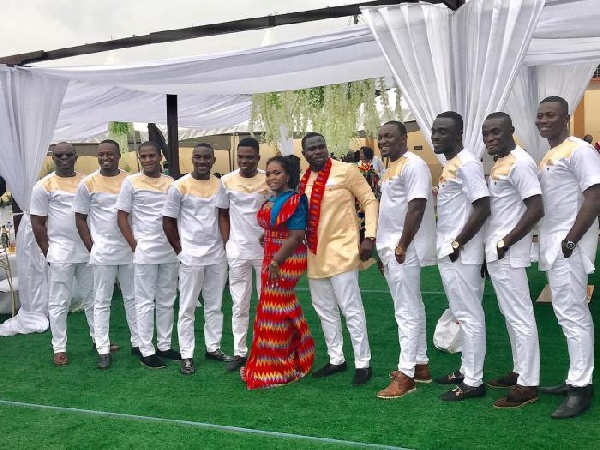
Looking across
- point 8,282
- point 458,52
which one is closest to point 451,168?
point 458,52

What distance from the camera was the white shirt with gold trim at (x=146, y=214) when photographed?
18.1ft

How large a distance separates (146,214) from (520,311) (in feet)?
9.62

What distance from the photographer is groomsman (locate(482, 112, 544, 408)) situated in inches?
162

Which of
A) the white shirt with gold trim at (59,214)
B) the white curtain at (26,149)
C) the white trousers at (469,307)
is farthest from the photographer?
the white curtain at (26,149)

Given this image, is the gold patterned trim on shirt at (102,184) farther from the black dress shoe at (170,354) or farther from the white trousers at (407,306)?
the white trousers at (407,306)

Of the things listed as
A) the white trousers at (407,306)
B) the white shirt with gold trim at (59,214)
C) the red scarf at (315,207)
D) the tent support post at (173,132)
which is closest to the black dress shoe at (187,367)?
the white shirt with gold trim at (59,214)

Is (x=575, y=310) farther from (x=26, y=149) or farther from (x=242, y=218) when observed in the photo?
(x=26, y=149)

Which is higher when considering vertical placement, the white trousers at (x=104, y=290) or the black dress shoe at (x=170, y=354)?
the white trousers at (x=104, y=290)

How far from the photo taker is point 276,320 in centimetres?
509

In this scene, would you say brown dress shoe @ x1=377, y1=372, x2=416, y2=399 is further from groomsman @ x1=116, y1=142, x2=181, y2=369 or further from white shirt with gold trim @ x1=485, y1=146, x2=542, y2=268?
groomsman @ x1=116, y1=142, x2=181, y2=369

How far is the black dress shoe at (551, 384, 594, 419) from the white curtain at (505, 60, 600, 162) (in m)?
4.36

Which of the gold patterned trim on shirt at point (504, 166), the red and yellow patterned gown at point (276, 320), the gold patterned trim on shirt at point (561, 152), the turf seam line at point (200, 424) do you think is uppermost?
the gold patterned trim on shirt at point (561, 152)

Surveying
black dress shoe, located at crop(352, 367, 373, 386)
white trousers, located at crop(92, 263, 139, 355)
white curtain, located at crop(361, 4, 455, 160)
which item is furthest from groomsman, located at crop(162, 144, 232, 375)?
white curtain, located at crop(361, 4, 455, 160)

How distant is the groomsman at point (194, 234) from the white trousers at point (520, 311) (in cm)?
221
